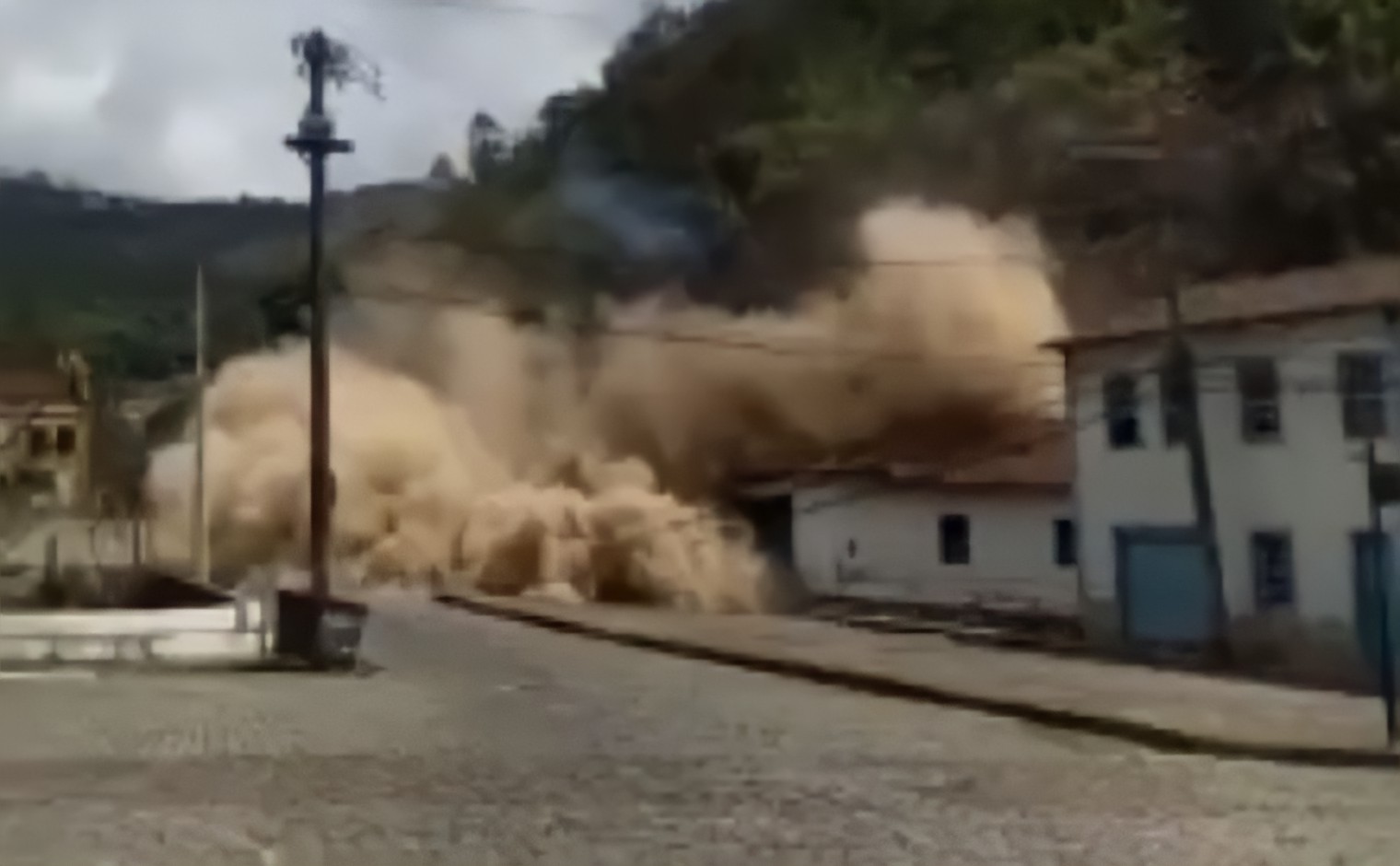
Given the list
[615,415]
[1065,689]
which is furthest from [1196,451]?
[615,415]

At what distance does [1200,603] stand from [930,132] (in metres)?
22.6

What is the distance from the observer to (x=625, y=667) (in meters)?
30.8

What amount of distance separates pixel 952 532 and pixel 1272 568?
37.9ft

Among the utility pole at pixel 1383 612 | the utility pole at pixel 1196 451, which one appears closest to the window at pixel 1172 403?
the utility pole at pixel 1196 451

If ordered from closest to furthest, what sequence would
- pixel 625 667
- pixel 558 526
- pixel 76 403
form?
1. pixel 625 667
2. pixel 558 526
3. pixel 76 403

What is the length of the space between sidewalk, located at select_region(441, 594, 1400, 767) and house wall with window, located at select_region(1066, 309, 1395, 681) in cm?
283

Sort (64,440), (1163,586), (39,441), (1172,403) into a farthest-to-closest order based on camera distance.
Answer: (39,441) → (64,440) → (1163,586) → (1172,403)

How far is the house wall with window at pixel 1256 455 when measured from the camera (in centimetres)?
2986

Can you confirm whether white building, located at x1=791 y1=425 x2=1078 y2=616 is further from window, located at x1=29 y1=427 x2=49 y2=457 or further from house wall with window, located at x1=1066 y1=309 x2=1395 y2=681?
window, located at x1=29 y1=427 x2=49 y2=457

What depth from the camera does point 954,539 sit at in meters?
42.8

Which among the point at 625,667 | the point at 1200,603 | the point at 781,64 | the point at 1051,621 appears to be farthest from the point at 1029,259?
the point at 625,667

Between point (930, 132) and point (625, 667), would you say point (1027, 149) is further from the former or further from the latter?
point (625, 667)

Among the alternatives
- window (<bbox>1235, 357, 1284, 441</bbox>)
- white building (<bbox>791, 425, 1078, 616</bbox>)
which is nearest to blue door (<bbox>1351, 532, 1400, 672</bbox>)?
window (<bbox>1235, 357, 1284, 441</bbox>)

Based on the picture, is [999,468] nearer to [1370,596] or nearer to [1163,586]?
[1163,586]
